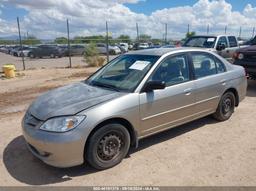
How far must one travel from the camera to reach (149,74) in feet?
12.9

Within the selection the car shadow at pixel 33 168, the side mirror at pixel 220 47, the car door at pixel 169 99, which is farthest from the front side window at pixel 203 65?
the side mirror at pixel 220 47

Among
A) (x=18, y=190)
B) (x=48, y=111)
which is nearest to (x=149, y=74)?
(x=48, y=111)

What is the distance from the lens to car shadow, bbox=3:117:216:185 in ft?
11.1

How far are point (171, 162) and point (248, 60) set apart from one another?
5.58 metres

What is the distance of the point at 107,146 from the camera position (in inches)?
139

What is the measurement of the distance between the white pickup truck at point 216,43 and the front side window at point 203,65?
6.19 metres

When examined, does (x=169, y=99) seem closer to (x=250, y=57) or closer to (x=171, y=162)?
(x=171, y=162)

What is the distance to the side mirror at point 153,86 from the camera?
377cm

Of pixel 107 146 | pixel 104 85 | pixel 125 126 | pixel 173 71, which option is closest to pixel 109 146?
pixel 107 146

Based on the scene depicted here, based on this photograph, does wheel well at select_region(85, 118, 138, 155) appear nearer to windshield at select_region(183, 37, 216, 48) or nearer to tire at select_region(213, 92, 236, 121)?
tire at select_region(213, 92, 236, 121)

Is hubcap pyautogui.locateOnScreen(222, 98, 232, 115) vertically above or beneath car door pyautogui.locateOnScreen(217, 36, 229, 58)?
beneath

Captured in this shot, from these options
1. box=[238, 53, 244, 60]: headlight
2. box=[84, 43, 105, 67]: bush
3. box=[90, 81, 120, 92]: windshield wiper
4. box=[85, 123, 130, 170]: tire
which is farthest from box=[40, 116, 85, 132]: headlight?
box=[84, 43, 105, 67]: bush

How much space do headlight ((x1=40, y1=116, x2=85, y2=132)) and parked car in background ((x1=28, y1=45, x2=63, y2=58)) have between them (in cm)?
A: 2918

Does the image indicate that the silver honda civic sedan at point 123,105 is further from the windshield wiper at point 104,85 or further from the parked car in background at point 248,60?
the parked car in background at point 248,60
